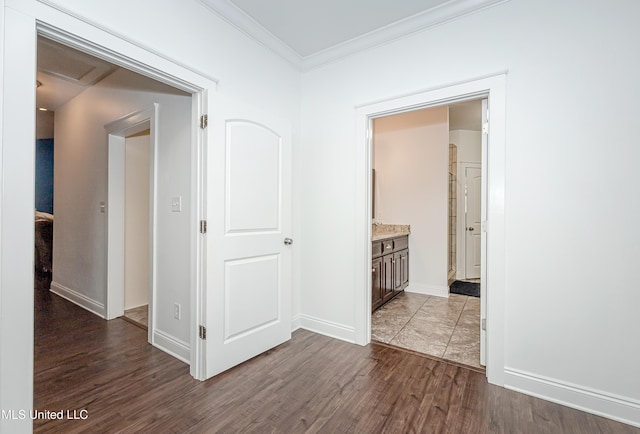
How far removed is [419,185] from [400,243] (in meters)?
0.98

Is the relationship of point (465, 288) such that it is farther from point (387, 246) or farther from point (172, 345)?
point (172, 345)

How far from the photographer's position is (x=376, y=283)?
3523mm

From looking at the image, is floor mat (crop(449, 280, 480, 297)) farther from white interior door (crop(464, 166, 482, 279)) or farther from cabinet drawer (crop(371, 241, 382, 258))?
cabinet drawer (crop(371, 241, 382, 258))

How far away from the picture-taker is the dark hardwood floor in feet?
5.54

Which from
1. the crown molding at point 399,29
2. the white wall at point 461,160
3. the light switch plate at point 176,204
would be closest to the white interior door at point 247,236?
the light switch plate at point 176,204

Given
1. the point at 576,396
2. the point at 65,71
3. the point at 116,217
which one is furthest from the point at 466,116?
the point at 65,71

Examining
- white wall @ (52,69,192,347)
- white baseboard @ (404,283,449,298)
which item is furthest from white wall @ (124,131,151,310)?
white baseboard @ (404,283,449,298)

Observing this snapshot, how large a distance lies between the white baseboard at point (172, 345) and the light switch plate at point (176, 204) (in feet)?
3.54

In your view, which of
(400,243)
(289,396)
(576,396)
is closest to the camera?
(576,396)

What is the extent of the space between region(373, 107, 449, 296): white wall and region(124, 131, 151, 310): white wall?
3.36 metres

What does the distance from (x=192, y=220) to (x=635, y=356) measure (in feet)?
9.47

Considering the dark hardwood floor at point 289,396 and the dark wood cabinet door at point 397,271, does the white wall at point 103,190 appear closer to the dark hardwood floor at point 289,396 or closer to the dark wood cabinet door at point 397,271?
the dark hardwood floor at point 289,396

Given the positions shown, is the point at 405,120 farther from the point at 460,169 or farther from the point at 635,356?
the point at 635,356

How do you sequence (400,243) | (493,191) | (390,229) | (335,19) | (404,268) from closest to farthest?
(493,191) → (335,19) → (400,243) → (404,268) → (390,229)
